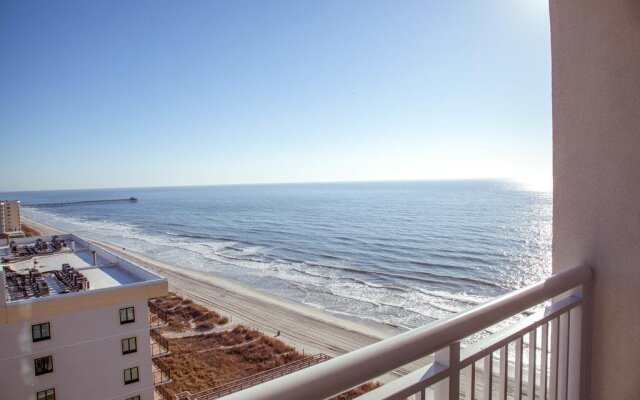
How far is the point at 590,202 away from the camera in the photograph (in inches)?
66.1

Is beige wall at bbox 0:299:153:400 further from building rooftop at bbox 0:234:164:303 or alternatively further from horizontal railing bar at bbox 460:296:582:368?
horizontal railing bar at bbox 460:296:582:368

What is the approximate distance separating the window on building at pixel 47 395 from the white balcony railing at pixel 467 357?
748cm

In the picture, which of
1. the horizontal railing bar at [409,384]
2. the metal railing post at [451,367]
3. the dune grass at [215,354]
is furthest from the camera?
the dune grass at [215,354]

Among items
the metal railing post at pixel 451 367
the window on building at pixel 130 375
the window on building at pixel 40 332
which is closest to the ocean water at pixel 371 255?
the window on building at pixel 130 375

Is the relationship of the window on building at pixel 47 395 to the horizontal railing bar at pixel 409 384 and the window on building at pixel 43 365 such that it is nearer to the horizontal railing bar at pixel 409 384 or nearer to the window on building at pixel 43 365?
the window on building at pixel 43 365

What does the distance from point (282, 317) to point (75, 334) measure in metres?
11.7

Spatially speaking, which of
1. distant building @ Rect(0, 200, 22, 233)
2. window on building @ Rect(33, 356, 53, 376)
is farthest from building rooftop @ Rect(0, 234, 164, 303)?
distant building @ Rect(0, 200, 22, 233)

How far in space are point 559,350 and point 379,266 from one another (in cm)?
2509

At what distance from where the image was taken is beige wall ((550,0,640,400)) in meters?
1.58

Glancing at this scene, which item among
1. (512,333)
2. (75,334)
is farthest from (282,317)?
(512,333)

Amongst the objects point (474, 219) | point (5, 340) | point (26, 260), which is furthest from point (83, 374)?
point (474, 219)

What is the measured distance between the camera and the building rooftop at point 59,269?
285 inches

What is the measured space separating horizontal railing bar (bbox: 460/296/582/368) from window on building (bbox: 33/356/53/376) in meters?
7.52

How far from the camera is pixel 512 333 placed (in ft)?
3.94
